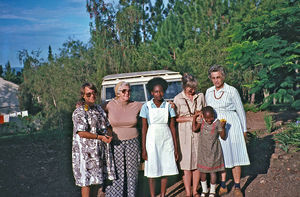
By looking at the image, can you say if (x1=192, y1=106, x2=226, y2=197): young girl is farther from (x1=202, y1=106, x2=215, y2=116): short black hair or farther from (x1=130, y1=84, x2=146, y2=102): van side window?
(x1=130, y1=84, x2=146, y2=102): van side window

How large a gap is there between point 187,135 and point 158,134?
47 cm

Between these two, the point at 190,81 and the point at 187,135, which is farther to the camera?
the point at 187,135

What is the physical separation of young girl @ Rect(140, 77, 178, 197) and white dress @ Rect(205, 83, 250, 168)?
2.31 feet

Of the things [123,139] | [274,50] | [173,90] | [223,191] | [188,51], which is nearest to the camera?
[123,139]

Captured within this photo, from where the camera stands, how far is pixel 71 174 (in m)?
7.11

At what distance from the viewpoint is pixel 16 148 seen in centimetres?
961

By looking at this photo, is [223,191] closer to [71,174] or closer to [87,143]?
[87,143]

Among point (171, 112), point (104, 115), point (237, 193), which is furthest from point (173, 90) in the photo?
point (104, 115)

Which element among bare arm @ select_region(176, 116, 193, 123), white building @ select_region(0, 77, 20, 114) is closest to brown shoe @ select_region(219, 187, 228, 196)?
bare arm @ select_region(176, 116, 193, 123)

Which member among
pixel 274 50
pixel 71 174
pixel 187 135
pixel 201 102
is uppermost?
pixel 274 50

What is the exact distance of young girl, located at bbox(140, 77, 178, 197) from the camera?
4.27 m

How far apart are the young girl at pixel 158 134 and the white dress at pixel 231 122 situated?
0.70 m

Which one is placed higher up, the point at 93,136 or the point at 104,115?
the point at 104,115

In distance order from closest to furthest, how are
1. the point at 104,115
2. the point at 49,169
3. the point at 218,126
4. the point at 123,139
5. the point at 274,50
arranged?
the point at 104,115, the point at 123,139, the point at 218,126, the point at 49,169, the point at 274,50
